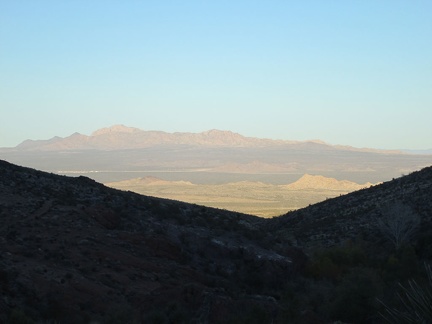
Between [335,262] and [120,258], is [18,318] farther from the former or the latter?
[335,262]

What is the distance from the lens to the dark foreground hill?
16344 millimetres

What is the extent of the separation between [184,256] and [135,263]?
11.1 feet

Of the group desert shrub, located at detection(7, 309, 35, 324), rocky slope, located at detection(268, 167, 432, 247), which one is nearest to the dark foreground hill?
desert shrub, located at detection(7, 309, 35, 324)

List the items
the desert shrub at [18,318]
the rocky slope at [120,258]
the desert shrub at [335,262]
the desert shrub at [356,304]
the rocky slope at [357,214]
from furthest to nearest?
the rocky slope at [357,214] → the desert shrub at [335,262] → the desert shrub at [356,304] → the rocky slope at [120,258] → the desert shrub at [18,318]

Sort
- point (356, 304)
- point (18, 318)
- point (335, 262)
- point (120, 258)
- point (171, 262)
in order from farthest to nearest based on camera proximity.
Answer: point (335, 262)
point (171, 262)
point (120, 258)
point (356, 304)
point (18, 318)

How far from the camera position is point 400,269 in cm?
2422

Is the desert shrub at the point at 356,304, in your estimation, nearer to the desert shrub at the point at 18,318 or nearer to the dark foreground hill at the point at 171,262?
the dark foreground hill at the point at 171,262

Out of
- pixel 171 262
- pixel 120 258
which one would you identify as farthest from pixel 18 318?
pixel 171 262

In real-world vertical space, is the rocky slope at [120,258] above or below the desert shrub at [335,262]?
above

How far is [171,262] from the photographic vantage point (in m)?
22.8

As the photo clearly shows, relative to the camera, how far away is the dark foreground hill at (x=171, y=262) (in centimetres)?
1634

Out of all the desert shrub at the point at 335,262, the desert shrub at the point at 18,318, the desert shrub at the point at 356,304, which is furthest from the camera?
the desert shrub at the point at 335,262

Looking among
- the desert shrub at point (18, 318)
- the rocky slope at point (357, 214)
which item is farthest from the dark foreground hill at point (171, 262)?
the rocky slope at point (357, 214)

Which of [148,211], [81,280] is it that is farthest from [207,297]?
[148,211]
